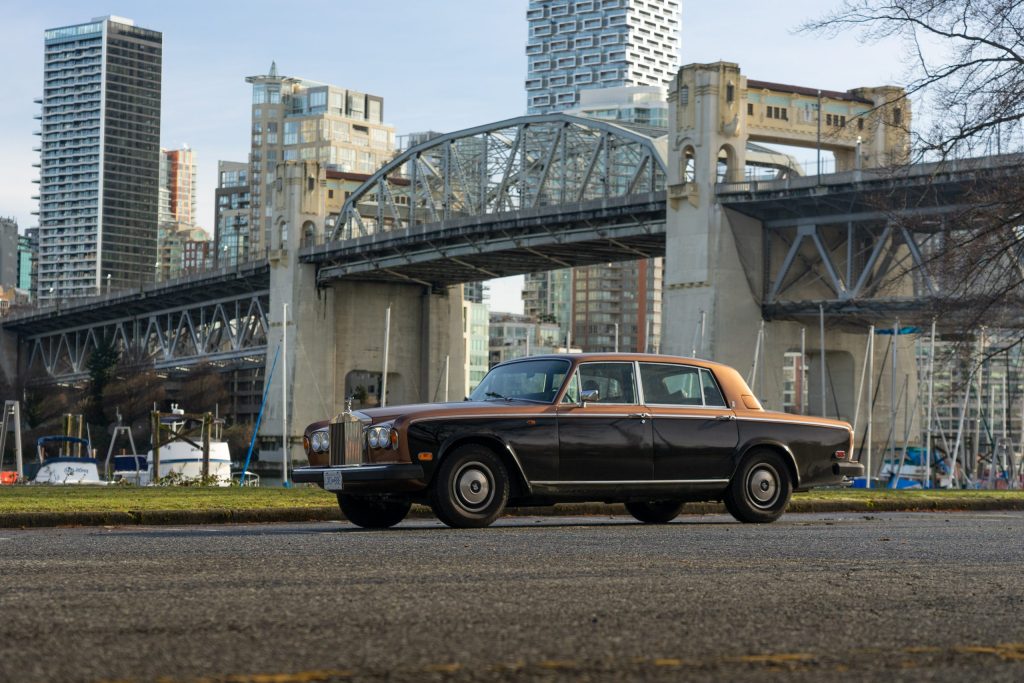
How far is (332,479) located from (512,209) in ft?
237

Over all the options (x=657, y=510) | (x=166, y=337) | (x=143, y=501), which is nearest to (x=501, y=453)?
(x=657, y=510)

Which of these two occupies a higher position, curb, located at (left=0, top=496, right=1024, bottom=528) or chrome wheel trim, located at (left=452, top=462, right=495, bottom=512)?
chrome wheel trim, located at (left=452, top=462, right=495, bottom=512)

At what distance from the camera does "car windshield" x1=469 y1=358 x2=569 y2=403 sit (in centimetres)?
1493

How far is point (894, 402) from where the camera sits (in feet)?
216

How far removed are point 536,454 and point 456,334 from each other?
287 feet

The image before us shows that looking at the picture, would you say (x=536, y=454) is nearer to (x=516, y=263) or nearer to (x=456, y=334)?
(x=516, y=263)

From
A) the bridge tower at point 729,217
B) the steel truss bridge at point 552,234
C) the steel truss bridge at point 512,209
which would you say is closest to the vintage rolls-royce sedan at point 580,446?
the steel truss bridge at point 552,234

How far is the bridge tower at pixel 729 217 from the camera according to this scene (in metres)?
65.4

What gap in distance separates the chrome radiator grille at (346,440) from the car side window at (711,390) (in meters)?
3.48

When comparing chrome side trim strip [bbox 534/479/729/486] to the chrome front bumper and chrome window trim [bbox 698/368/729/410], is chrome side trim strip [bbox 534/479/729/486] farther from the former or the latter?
the chrome front bumper

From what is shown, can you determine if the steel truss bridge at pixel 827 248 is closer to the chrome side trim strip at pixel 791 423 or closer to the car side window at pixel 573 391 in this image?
the chrome side trim strip at pixel 791 423

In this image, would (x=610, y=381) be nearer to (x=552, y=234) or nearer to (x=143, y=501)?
(x=143, y=501)

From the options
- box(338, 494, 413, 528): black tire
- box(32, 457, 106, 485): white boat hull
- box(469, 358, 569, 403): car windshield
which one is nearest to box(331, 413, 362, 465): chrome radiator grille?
box(338, 494, 413, 528): black tire

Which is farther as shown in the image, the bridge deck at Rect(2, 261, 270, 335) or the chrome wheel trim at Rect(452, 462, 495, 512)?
the bridge deck at Rect(2, 261, 270, 335)
